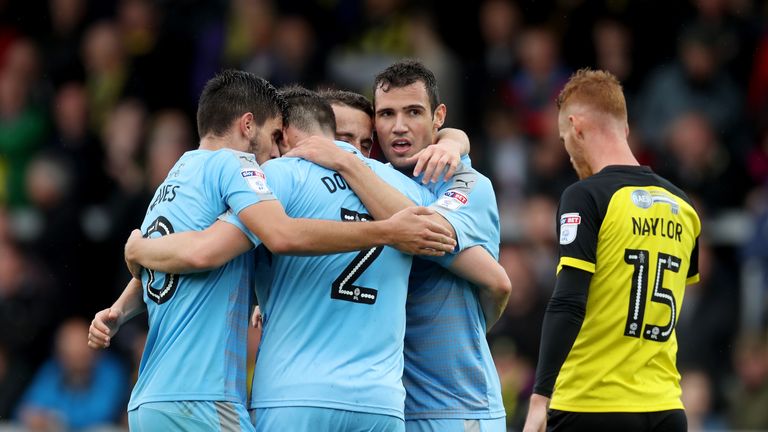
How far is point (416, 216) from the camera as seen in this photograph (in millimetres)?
5848

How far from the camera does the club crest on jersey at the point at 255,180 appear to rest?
226 inches

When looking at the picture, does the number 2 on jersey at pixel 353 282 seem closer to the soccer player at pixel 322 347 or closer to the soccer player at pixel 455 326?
the soccer player at pixel 322 347

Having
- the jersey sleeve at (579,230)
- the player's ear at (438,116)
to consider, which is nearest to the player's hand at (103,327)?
the player's ear at (438,116)

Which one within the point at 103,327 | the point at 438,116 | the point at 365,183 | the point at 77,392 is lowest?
the point at 77,392

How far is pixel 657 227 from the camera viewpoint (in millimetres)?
6355

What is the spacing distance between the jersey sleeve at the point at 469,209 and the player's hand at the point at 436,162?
8 cm

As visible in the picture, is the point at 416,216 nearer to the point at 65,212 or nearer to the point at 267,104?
the point at 267,104

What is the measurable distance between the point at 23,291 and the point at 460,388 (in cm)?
876

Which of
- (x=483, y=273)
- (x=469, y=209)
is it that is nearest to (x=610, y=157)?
(x=469, y=209)

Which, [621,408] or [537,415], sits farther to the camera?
[621,408]

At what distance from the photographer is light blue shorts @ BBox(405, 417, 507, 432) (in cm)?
617

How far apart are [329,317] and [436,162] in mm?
1065

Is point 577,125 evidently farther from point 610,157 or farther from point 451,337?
point 451,337

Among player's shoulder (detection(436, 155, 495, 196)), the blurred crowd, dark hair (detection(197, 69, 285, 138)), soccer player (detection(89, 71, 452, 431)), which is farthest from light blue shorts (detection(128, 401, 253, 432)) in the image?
the blurred crowd
